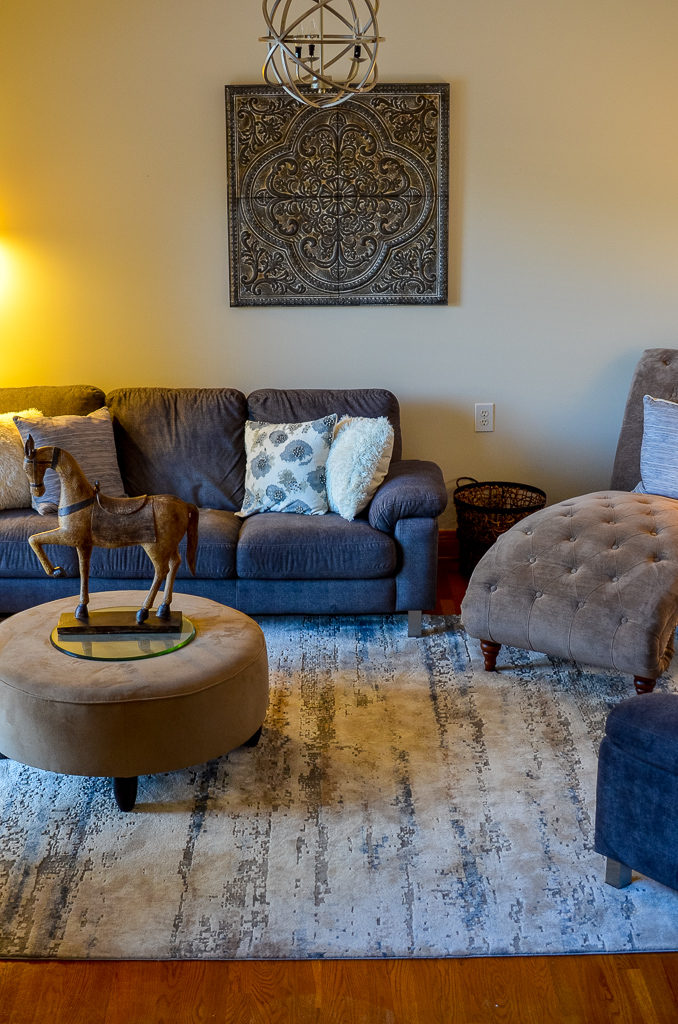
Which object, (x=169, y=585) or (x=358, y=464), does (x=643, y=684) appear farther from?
(x=169, y=585)

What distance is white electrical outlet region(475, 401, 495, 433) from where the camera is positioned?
13.6 ft

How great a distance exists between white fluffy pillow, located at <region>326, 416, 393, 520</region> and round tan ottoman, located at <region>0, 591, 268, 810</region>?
111 centimetres

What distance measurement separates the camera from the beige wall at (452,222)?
12.5 ft

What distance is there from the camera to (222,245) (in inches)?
157

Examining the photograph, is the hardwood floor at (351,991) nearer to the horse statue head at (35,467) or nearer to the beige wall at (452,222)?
the horse statue head at (35,467)

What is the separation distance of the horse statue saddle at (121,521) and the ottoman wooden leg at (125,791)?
62 cm

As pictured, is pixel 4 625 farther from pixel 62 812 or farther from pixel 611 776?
pixel 611 776

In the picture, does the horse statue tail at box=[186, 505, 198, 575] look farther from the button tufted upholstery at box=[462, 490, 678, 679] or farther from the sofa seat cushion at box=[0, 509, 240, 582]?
the button tufted upholstery at box=[462, 490, 678, 679]

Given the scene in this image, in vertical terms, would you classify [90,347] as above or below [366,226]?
below

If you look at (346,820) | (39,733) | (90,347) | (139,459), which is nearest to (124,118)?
(90,347)

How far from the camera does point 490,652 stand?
10.2ft

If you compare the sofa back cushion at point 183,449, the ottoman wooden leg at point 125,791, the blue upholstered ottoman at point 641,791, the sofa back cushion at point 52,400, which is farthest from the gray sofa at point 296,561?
the blue upholstered ottoman at point 641,791

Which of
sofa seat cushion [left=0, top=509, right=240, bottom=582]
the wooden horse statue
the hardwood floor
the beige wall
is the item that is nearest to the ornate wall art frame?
the beige wall

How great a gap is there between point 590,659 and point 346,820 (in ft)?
3.24
